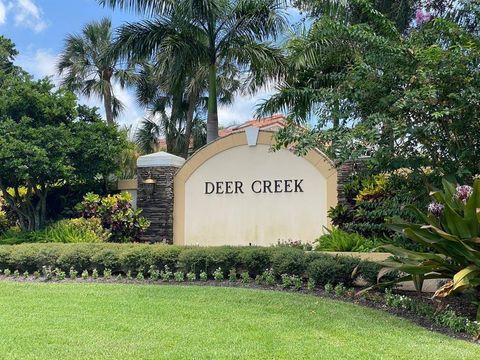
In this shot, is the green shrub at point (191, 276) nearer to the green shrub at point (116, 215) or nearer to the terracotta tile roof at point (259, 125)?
the green shrub at point (116, 215)

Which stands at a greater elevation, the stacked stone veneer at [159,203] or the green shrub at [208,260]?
the stacked stone veneer at [159,203]

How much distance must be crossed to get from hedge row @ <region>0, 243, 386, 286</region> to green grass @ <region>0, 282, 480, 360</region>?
84 cm

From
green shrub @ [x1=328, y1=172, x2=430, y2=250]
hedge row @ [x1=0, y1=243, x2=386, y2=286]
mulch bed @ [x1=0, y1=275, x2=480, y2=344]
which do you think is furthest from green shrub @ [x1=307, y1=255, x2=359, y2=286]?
green shrub @ [x1=328, y1=172, x2=430, y2=250]

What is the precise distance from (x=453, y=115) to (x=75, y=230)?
9.66 m

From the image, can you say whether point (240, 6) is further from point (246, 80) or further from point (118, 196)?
point (118, 196)

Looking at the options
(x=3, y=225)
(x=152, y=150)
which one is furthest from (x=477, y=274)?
(x=152, y=150)

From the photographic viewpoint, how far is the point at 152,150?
27625 millimetres

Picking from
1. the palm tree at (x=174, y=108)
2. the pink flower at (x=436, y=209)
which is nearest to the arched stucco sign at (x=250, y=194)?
the pink flower at (x=436, y=209)

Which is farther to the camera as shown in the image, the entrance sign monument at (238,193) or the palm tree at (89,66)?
the palm tree at (89,66)

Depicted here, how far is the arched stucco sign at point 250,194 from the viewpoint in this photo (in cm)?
1245

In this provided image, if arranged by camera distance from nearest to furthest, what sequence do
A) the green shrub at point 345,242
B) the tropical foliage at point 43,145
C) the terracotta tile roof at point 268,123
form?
the green shrub at point 345,242, the tropical foliage at point 43,145, the terracotta tile roof at point 268,123

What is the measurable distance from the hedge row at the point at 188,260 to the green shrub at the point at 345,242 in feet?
5.84

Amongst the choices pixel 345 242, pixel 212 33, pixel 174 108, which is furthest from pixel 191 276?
pixel 174 108

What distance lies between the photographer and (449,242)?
6426 mm
